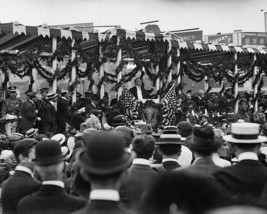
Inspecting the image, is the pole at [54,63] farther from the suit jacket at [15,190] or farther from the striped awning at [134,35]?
the suit jacket at [15,190]

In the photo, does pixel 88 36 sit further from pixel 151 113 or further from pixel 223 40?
pixel 223 40

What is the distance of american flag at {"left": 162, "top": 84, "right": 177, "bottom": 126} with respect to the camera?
1415 centimetres

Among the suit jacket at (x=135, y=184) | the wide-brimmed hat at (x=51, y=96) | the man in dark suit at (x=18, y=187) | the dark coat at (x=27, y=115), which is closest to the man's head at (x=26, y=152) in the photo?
the man in dark suit at (x=18, y=187)

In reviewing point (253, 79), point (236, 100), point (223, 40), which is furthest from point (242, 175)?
point (223, 40)

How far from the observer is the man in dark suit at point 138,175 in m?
3.82

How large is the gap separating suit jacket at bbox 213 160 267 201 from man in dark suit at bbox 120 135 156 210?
0.55 m

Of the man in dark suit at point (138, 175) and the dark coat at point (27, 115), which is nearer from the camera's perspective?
the man in dark suit at point (138, 175)

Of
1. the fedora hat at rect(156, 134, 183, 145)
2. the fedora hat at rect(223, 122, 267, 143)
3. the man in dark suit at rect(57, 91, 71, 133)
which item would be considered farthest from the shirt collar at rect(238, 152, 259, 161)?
the man in dark suit at rect(57, 91, 71, 133)

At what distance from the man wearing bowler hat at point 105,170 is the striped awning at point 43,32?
1058cm

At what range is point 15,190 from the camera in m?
3.75

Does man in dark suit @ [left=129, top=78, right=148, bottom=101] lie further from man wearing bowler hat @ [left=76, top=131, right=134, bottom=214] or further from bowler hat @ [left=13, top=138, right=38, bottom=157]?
man wearing bowler hat @ [left=76, top=131, right=134, bottom=214]

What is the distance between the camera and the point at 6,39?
14.8 metres

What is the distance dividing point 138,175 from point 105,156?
1.37 meters

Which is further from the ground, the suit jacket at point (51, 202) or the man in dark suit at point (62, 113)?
the suit jacket at point (51, 202)
